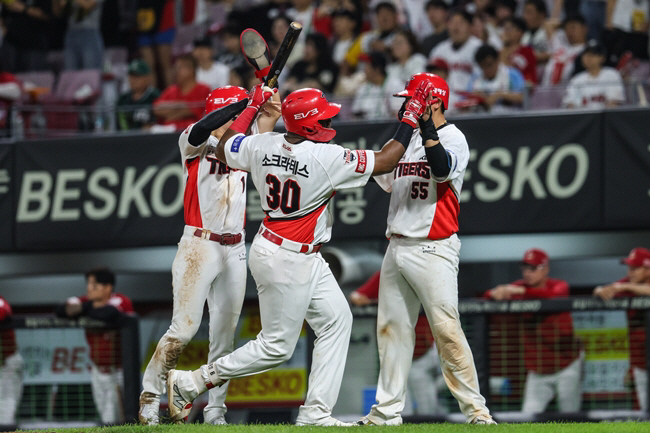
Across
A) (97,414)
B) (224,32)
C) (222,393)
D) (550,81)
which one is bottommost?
(97,414)

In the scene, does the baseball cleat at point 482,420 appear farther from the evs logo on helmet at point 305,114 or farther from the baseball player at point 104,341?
the baseball player at point 104,341

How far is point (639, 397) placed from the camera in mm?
8523

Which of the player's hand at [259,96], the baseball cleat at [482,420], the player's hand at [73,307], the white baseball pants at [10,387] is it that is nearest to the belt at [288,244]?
the player's hand at [259,96]

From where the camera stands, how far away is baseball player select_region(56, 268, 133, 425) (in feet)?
31.4

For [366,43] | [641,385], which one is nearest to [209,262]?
[641,385]

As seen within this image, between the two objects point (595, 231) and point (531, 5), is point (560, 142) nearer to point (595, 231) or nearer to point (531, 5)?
point (595, 231)

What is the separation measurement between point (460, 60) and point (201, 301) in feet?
17.8

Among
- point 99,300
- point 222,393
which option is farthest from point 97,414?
point 222,393

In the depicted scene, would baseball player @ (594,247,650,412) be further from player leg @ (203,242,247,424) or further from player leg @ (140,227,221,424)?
player leg @ (140,227,221,424)

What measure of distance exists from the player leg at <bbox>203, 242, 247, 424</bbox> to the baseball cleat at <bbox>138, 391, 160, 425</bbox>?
13.1 inches

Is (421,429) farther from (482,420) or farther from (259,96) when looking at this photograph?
(259,96)

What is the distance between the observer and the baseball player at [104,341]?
959 cm

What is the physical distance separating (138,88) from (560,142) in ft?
16.2

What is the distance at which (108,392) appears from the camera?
9688 millimetres
